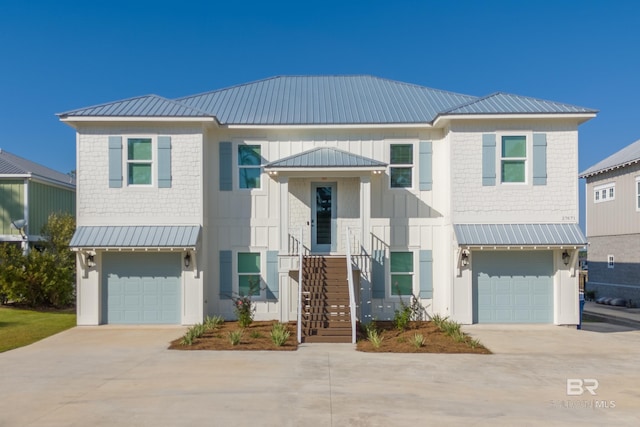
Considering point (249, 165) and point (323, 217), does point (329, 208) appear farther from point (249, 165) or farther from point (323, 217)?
point (249, 165)

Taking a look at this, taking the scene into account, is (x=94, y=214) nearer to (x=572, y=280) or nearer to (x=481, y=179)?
(x=481, y=179)

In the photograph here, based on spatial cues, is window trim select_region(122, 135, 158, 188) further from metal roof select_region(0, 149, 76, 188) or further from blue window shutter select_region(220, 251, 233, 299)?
metal roof select_region(0, 149, 76, 188)

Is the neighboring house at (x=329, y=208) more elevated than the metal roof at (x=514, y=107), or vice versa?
the metal roof at (x=514, y=107)

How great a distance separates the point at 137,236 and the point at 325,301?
6.06 meters

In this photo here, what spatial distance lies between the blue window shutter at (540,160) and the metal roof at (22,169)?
21.9 m

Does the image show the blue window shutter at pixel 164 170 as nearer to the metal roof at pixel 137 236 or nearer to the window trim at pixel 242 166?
the metal roof at pixel 137 236

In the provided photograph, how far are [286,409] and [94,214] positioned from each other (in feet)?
33.5

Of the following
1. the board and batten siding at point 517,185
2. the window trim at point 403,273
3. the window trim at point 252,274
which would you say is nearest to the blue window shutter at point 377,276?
the window trim at point 403,273

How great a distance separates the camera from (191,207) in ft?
47.0

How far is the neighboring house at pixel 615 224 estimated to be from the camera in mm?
22703

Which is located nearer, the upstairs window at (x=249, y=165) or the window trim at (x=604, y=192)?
the upstairs window at (x=249, y=165)

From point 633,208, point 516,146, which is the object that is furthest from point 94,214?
point 633,208

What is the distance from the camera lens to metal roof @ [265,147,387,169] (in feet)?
46.0

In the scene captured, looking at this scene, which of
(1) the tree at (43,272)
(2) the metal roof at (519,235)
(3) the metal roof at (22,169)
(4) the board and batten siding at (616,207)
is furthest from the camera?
(4) the board and batten siding at (616,207)
